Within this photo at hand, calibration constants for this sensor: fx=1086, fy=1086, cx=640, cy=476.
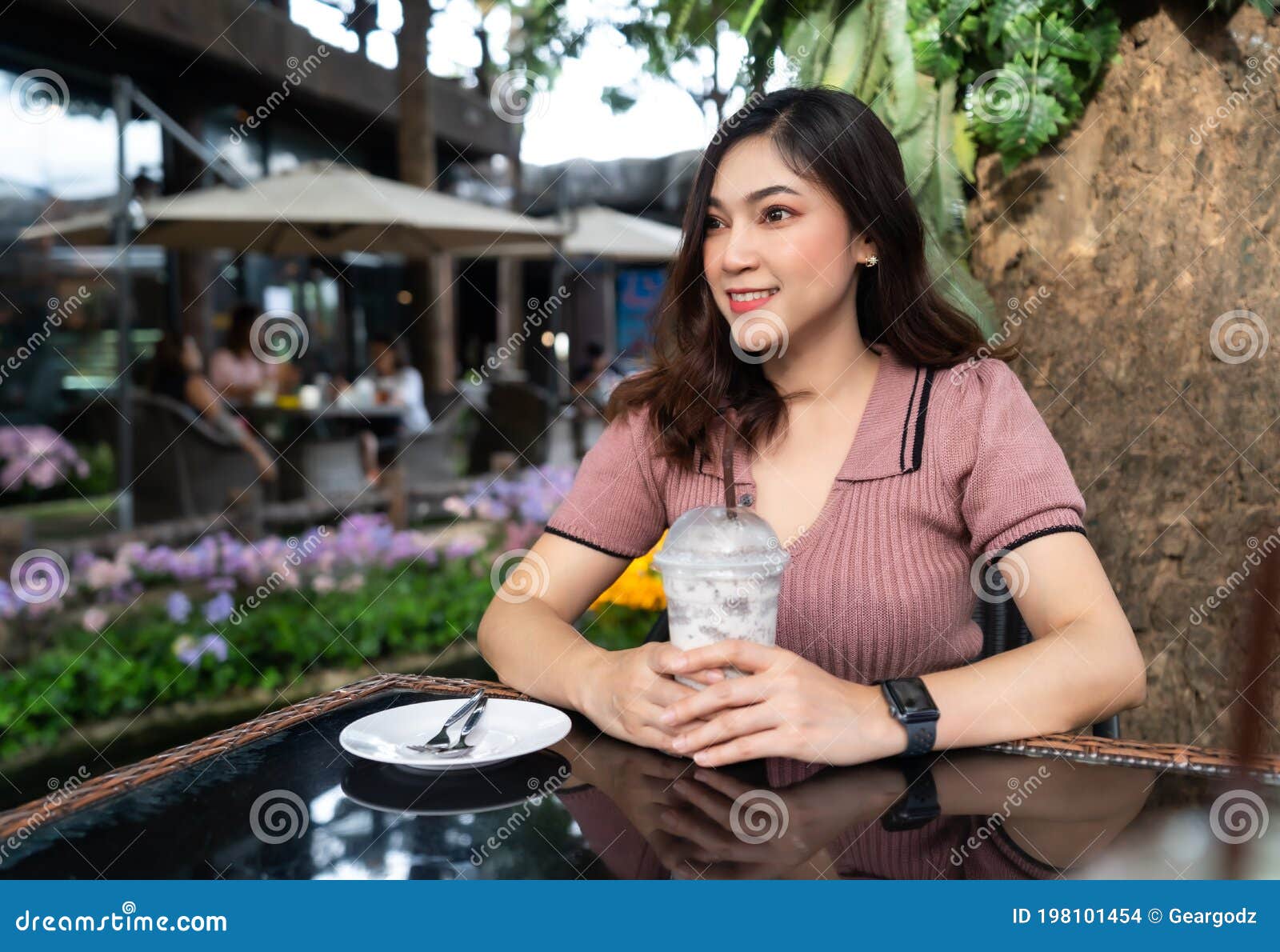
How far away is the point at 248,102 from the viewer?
394 inches

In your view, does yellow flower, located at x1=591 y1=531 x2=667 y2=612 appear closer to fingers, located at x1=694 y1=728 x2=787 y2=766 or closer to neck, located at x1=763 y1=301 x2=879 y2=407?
neck, located at x1=763 y1=301 x2=879 y2=407

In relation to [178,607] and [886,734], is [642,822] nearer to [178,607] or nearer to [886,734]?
[886,734]

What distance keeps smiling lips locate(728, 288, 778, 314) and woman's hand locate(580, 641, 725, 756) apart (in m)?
0.66

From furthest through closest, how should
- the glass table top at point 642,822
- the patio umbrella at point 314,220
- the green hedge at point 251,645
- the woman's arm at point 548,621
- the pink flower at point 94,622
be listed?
the patio umbrella at point 314,220
the pink flower at point 94,622
the green hedge at point 251,645
the woman's arm at point 548,621
the glass table top at point 642,822

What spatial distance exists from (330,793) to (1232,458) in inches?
67.8

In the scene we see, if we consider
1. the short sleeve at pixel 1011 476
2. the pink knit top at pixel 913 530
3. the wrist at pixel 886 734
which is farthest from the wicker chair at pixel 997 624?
the wrist at pixel 886 734

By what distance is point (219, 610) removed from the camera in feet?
14.0

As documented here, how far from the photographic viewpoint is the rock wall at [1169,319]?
200 cm

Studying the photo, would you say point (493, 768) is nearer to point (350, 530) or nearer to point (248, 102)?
point (350, 530)

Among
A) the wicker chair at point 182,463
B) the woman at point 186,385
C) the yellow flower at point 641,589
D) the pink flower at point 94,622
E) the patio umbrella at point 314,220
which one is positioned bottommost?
the pink flower at point 94,622

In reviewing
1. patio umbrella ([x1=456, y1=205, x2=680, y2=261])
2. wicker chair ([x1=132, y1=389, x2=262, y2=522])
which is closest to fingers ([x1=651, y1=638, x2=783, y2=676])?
wicker chair ([x1=132, y1=389, x2=262, y2=522])

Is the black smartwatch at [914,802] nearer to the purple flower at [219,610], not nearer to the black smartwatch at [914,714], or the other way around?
the black smartwatch at [914,714]

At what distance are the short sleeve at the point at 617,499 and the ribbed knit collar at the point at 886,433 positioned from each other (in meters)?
0.11
